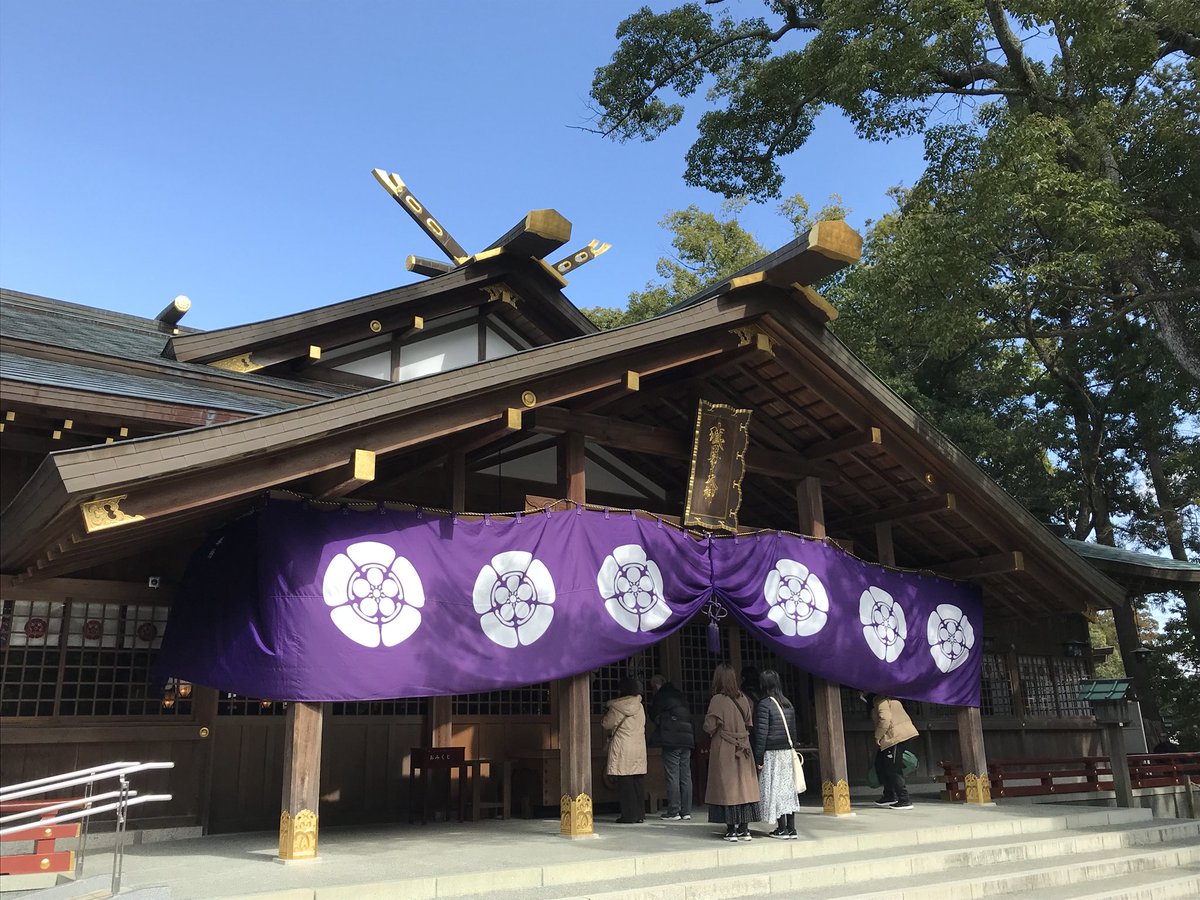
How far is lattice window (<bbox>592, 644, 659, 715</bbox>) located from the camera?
39.0ft

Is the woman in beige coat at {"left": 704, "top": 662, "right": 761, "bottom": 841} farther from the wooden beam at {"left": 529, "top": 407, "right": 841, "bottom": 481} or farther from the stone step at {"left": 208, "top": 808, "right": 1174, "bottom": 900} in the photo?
the wooden beam at {"left": 529, "top": 407, "right": 841, "bottom": 481}

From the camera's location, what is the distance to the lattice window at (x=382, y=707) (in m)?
10.1

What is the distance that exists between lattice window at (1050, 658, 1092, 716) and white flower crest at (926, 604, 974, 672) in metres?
4.93

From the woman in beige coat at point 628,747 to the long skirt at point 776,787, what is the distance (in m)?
1.31

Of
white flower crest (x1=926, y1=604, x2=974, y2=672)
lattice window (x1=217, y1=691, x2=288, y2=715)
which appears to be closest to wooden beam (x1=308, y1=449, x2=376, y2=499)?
lattice window (x1=217, y1=691, x2=288, y2=715)

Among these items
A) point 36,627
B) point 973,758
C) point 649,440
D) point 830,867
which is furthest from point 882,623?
point 36,627

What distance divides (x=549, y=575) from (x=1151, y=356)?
19039 mm

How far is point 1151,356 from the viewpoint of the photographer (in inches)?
845

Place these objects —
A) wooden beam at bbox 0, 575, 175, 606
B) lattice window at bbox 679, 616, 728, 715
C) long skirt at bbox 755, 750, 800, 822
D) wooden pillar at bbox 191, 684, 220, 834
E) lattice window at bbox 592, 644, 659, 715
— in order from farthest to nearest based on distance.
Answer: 1. lattice window at bbox 679, 616, 728, 715
2. lattice window at bbox 592, 644, 659, 715
3. wooden pillar at bbox 191, 684, 220, 834
4. long skirt at bbox 755, 750, 800, 822
5. wooden beam at bbox 0, 575, 175, 606

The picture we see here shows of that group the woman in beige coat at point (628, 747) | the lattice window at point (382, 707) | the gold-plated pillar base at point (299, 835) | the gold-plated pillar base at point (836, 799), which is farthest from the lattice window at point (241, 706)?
the gold-plated pillar base at point (836, 799)

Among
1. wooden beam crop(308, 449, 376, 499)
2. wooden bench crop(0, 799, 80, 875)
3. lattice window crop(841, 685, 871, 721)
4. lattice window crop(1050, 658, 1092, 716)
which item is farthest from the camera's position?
lattice window crop(1050, 658, 1092, 716)

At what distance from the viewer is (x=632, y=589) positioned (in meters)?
9.23

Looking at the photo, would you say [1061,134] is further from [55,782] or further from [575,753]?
[55,782]

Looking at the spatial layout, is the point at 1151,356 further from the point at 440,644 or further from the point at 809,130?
the point at 440,644
